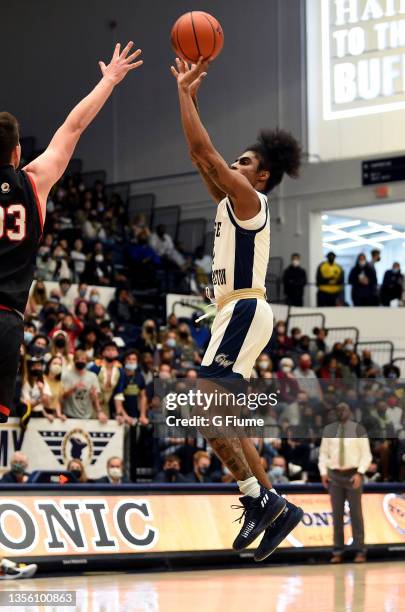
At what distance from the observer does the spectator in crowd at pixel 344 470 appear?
14.8 metres

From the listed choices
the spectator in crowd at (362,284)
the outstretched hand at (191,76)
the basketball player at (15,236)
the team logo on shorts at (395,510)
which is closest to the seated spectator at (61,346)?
the team logo on shorts at (395,510)

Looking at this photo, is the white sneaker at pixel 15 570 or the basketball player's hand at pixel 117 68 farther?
the white sneaker at pixel 15 570

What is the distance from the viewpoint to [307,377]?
20172 millimetres

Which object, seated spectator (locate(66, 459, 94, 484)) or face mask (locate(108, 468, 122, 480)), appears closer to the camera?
seated spectator (locate(66, 459, 94, 484))

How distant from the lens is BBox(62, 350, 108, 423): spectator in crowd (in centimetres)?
1494

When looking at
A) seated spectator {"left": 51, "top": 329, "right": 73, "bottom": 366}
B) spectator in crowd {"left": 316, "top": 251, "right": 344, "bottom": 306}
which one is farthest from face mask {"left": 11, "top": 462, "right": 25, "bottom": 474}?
spectator in crowd {"left": 316, "top": 251, "right": 344, "bottom": 306}

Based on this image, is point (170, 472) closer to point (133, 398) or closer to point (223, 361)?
point (133, 398)

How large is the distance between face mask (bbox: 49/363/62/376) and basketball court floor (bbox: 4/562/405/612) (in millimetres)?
3087

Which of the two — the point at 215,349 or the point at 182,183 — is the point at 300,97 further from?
the point at 215,349

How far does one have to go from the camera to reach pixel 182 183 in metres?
29.8

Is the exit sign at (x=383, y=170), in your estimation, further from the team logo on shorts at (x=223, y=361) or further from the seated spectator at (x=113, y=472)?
the team logo on shorts at (x=223, y=361)

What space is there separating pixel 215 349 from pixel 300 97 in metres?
21.3

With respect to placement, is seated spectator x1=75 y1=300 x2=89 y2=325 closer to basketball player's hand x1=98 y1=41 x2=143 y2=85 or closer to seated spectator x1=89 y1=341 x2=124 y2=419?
seated spectator x1=89 y1=341 x2=124 y2=419

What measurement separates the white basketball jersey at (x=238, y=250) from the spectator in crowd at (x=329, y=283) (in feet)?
60.6
